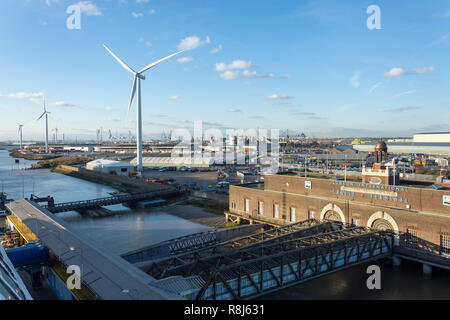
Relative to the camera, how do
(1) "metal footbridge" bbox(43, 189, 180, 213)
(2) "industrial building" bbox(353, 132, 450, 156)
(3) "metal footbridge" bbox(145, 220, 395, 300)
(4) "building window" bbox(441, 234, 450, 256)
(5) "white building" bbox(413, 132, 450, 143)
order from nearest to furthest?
(3) "metal footbridge" bbox(145, 220, 395, 300) → (4) "building window" bbox(441, 234, 450, 256) → (1) "metal footbridge" bbox(43, 189, 180, 213) → (2) "industrial building" bbox(353, 132, 450, 156) → (5) "white building" bbox(413, 132, 450, 143)

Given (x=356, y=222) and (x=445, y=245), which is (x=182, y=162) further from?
(x=445, y=245)

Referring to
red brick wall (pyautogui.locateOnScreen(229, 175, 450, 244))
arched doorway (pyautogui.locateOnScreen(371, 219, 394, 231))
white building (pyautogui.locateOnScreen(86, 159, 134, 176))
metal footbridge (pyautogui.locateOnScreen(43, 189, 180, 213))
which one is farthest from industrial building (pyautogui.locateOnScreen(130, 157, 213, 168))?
arched doorway (pyautogui.locateOnScreen(371, 219, 394, 231))

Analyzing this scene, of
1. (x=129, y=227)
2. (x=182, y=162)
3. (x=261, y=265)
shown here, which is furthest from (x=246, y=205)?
(x=182, y=162)

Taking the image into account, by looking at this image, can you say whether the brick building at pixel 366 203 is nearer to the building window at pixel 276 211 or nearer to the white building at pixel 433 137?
the building window at pixel 276 211

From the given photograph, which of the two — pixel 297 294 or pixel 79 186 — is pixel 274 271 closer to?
pixel 297 294

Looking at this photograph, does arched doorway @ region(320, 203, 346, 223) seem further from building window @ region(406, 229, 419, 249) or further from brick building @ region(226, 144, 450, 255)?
building window @ region(406, 229, 419, 249)

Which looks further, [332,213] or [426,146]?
[426,146]

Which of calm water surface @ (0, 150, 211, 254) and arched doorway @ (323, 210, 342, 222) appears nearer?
arched doorway @ (323, 210, 342, 222)
